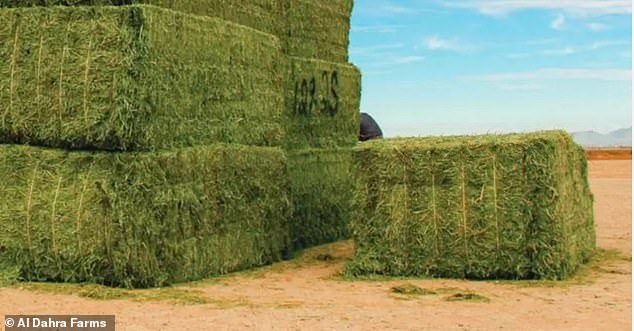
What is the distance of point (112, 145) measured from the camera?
A: 8.70 metres

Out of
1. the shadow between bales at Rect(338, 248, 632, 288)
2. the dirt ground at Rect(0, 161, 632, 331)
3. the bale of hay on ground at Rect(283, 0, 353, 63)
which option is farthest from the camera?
the bale of hay on ground at Rect(283, 0, 353, 63)

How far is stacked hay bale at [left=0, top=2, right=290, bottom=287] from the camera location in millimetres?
8656

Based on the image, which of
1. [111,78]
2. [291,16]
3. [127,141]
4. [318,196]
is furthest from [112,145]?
[318,196]

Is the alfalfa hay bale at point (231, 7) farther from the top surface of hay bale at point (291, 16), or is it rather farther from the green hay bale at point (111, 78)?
the green hay bale at point (111, 78)

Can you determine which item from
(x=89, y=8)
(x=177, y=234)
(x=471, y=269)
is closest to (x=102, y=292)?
(x=177, y=234)

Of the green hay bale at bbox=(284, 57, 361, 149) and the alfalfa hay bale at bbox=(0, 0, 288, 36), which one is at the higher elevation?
the alfalfa hay bale at bbox=(0, 0, 288, 36)

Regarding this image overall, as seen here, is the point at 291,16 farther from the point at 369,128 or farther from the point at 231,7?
the point at 369,128

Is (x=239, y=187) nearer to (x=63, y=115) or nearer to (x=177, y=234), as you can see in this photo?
(x=177, y=234)

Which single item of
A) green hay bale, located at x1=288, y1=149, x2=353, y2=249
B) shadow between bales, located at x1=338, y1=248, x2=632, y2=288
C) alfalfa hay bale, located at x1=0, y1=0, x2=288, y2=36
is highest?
alfalfa hay bale, located at x1=0, y1=0, x2=288, y2=36

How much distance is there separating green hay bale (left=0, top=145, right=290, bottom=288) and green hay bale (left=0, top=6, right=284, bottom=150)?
180mm

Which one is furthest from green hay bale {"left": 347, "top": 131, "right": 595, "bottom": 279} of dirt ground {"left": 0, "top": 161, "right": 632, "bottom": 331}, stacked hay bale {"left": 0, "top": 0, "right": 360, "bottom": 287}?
stacked hay bale {"left": 0, "top": 0, "right": 360, "bottom": 287}

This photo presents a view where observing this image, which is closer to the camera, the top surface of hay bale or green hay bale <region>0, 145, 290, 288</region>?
green hay bale <region>0, 145, 290, 288</region>

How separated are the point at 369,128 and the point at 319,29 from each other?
7.60 meters

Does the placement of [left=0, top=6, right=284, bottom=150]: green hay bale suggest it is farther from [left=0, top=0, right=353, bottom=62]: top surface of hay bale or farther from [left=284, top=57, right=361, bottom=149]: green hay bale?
[left=284, top=57, right=361, bottom=149]: green hay bale
